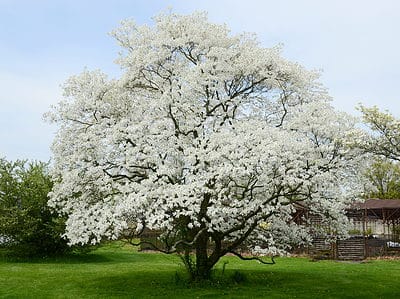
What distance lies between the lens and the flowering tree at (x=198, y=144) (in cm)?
1483

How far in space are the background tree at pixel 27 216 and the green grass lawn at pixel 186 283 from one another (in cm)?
219

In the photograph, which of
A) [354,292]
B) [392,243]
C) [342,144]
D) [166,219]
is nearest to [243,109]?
[342,144]

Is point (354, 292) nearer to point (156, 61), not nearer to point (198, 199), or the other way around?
point (198, 199)

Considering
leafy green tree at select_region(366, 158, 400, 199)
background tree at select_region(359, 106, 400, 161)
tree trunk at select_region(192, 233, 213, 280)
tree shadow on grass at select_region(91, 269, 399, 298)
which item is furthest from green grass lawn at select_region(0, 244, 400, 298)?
leafy green tree at select_region(366, 158, 400, 199)

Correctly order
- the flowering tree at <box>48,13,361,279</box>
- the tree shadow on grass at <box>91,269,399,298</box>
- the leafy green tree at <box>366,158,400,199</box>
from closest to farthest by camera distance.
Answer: the flowering tree at <box>48,13,361,279</box>
the tree shadow on grass at <box>91,269,399,298</box>
the leafy green tree at <box>366,158,400,199</box>

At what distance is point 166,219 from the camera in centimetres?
1536

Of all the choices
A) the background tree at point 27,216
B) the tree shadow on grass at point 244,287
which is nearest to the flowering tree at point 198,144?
the tree shadow on grass at point 244,287

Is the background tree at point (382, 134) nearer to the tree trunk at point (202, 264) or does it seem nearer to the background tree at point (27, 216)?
the tree trunk at point (202, 264)

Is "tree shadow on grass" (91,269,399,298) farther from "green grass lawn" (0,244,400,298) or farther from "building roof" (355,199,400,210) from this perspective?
"building roof" (355,199,400,210)

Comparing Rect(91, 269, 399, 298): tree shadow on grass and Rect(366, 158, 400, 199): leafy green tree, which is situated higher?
Rect(366, 158, 400, 199): leafy green tree

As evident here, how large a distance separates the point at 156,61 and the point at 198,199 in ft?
17.8

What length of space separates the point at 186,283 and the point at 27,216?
1414 cm

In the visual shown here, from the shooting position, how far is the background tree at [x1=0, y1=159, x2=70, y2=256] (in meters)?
28.7

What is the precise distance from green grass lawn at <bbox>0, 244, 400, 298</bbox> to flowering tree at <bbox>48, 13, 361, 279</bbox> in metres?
1.51
